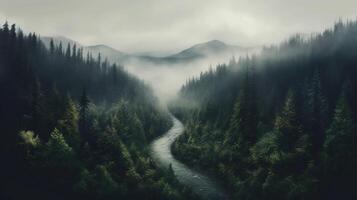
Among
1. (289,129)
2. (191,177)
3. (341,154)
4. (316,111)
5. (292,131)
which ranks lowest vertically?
(191,177)

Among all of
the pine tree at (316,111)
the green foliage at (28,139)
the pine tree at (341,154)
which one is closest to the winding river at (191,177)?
the pine tree at (341,154)

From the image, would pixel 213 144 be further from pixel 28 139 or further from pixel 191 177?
pixel 28 139

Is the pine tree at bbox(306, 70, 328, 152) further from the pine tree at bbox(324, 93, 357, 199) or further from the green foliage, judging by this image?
the green foliage

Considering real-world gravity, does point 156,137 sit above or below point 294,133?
below

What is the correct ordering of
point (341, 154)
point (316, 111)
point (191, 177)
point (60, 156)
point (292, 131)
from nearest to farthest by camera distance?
point (60, 156) → point (341, 154) → point (292, 131) → point (316, 111) → point (191, 177)

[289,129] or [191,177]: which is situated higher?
[289,129]

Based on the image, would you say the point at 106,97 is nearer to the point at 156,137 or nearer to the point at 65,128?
the point at 156,137

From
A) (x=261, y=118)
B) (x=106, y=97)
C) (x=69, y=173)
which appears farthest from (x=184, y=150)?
(x=106, y=97)

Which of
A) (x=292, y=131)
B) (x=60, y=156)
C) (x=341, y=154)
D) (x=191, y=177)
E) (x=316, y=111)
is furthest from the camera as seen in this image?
(x=191, y=177)

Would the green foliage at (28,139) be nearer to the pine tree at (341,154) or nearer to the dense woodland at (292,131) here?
the dense woodland at (292,131)

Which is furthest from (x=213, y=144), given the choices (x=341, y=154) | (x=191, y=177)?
(x=341, y=154)
